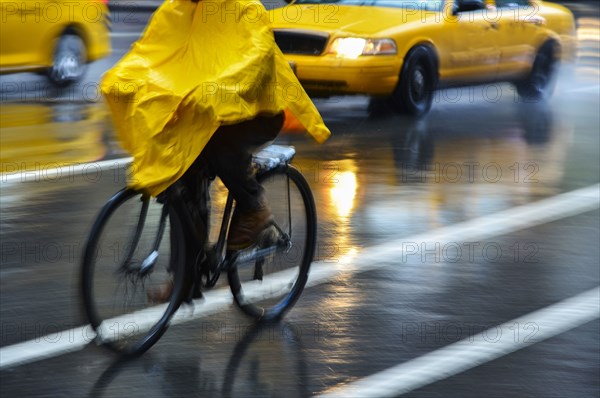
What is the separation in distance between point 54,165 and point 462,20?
18.7ft

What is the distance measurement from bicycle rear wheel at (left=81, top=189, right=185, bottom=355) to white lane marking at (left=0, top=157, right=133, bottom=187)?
13.1ft

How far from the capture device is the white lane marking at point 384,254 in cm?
565

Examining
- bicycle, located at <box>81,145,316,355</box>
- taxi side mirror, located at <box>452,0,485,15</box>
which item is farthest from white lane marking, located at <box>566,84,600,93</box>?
bicycle, located at <box>81,145,316,355</box>

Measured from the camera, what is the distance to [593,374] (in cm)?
551

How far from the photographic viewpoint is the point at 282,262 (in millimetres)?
6375

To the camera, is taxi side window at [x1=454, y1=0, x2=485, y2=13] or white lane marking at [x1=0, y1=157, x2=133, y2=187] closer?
white lane marking at [x1=0, y1=157, x2=133, y2=187]

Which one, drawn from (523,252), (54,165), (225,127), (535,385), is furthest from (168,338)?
(54,165)

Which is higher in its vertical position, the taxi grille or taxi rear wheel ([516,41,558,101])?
the taxi grille

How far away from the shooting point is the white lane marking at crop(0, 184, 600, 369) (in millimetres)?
5648

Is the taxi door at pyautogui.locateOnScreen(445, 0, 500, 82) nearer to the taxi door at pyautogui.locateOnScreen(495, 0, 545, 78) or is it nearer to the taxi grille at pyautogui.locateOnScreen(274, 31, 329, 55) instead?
the taxi door at pyautogui.locateOnScreen(495, 0, 545, 78)

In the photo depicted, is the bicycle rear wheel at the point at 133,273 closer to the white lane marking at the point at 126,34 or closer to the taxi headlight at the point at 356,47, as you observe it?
the taxi headlight at the point at 356,47

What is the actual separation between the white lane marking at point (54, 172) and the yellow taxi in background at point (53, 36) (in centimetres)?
407

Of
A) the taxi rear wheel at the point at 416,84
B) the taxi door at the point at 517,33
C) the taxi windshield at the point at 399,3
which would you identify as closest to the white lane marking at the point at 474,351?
A: the taxi rear wheel at the point at 416,84

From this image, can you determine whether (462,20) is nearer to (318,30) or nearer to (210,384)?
(318,30)
